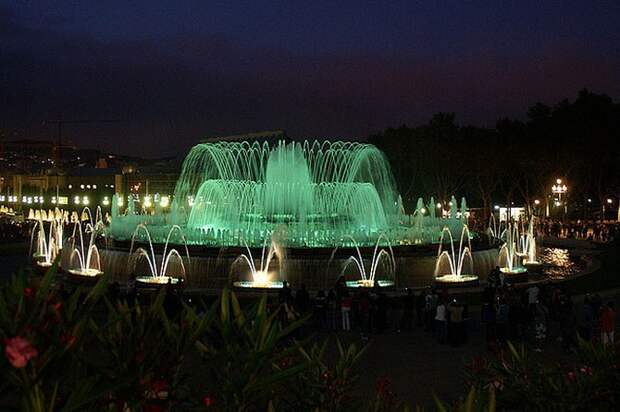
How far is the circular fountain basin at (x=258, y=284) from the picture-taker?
21.9m

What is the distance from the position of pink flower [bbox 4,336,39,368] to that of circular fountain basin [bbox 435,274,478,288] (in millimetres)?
19361

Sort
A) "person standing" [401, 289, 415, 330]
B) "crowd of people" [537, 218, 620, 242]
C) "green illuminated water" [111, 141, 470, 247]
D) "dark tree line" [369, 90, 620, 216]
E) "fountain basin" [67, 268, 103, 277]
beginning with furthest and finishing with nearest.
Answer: "dark tree line" [369, 90, 620, 216] → "crowd of people" [537, 218, 620, 242] → "green illuminated water" [111, 141, 470, 247] → "fountain basin" [67, 268, 103, 277] → "person standing" [401, 289, 415, 330]

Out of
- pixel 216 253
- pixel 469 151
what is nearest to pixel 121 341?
pixel 216 253

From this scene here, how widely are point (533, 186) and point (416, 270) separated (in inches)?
1971

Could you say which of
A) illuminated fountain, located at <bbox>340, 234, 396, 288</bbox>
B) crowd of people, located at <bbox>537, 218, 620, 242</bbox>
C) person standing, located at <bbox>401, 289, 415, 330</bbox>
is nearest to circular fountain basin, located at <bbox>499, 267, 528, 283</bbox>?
illuminated fountain, located at <bbox>340, 234, 396, 288</bbox>

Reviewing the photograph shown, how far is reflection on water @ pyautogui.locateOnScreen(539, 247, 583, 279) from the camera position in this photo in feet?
94.8

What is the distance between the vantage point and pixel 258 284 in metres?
23.0

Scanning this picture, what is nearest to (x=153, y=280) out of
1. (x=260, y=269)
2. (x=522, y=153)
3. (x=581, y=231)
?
(x=260, y=269)

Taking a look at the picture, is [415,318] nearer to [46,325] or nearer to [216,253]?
[216,253]

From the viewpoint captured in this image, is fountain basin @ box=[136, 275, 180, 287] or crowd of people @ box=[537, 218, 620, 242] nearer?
fountain basin @ box=[136, 275, 180, 287]

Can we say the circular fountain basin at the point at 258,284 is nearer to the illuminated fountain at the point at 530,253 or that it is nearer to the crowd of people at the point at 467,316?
the crowd of people at the point at 467,316

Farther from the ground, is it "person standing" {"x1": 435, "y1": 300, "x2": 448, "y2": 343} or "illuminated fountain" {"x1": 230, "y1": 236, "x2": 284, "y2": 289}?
"illuminated fountain" {"x1": 230, "y1": 236, "x2": 284, "y2": 289}

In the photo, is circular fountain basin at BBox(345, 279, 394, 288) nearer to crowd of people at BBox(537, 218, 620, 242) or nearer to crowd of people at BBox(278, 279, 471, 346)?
crowd of people at BBox(278, 279, 471, 346)

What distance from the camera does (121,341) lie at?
16.4ft
